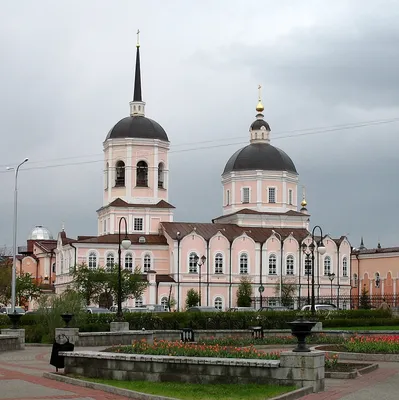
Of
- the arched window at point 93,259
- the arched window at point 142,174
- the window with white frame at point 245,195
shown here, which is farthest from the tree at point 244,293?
the arched window at point 93,259

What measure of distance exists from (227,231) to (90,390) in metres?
69.6

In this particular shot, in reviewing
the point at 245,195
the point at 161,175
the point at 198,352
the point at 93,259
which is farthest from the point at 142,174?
the point at 198,352

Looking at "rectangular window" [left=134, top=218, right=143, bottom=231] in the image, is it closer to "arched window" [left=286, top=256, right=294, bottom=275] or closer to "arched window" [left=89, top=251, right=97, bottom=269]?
"arched window" [left=89, top=251, right=97, bottom=269]

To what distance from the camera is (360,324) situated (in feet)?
164

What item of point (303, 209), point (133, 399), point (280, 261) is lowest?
point (133, 399)

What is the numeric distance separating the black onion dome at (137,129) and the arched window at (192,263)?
11732 mm

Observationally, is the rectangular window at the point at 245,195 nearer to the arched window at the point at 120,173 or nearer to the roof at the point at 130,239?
the roof at the point at 130,239

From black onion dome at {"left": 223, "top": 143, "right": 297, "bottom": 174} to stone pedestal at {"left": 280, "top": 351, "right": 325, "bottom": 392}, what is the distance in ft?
243

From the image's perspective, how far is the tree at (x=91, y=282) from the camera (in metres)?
72.9

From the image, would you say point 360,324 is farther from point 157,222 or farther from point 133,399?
point 157,222

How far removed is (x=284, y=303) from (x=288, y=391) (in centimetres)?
6510

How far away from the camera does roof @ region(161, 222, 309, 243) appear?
86812 mm

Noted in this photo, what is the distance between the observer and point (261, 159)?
93.1 m

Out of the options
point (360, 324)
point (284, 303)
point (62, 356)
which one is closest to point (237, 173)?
point (284, 303)
